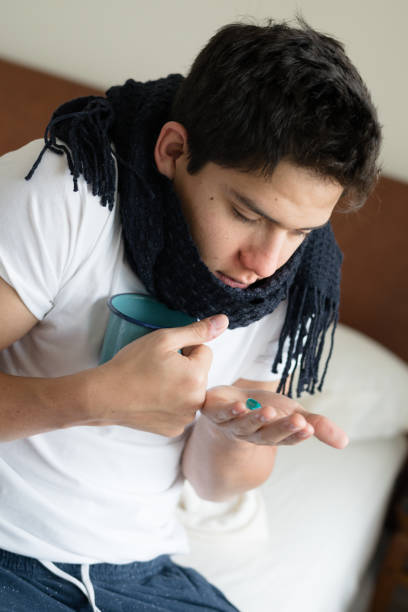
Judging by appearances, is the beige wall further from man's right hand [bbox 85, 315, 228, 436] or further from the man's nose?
man's right hand [bbox 85, 315, 228, 436]

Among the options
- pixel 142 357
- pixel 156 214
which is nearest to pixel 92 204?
pixel 156 214

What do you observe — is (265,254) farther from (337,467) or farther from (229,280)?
(337,467)

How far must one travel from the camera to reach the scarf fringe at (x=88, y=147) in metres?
0.74

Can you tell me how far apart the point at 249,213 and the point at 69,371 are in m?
0.35

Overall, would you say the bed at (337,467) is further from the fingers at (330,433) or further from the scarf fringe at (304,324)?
the fingers at (330,433)

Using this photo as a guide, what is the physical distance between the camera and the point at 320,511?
1.40m

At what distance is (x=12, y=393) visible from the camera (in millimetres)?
729

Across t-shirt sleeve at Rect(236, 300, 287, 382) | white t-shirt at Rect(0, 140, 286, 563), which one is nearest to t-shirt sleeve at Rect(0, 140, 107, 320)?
white t-shirt at Rect(0, 140, 286, 563)

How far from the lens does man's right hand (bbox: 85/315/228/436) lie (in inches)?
27.2

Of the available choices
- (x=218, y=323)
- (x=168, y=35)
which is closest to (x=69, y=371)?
(x=218, y=323)

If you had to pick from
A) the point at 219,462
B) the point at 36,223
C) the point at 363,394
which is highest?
the point at 36,223

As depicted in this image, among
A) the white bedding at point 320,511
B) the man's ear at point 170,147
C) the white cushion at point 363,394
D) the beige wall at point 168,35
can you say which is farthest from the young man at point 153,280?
the beige wall at point 168,35

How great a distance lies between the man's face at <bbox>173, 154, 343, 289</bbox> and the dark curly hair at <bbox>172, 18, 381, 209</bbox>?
17 mm

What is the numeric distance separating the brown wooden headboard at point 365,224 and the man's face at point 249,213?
4.04 ft
